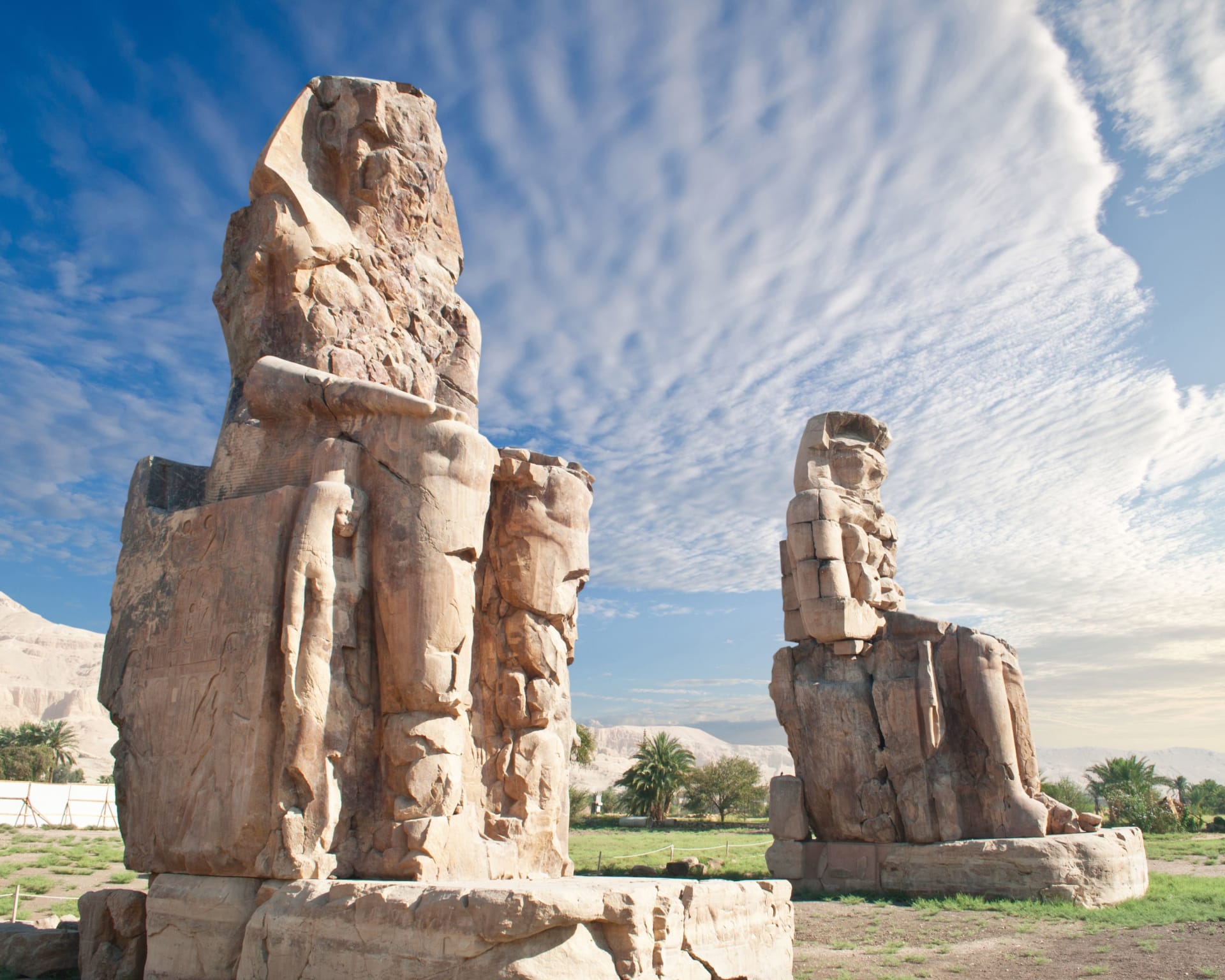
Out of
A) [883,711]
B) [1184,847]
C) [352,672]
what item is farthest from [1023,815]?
[1184,847]

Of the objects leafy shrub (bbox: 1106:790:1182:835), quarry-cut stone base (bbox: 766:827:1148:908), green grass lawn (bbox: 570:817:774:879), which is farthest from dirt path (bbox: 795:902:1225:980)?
leafy shrub (bbox: 1106:790:1182:835)

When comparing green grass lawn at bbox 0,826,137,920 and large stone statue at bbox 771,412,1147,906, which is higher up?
large stone statue at bbox 771,412,1147,906

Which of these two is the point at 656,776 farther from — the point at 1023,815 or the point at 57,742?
the point at 57,742

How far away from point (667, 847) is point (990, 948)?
8053 mm

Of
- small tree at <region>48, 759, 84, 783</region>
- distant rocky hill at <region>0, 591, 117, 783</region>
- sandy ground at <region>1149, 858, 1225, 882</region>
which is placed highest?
distant rocky hill at <region>0, 591, 117, 783</region>

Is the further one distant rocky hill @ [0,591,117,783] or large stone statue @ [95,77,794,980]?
distant rocky hill @ [0,591,117,783]

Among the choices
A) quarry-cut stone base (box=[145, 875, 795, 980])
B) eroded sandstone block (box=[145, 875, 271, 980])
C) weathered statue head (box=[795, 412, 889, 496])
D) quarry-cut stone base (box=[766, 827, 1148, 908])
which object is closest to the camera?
quarry-cut stone base (box=[145, 875, 795, 980])

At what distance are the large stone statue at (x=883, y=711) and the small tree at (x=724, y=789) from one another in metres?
18.7

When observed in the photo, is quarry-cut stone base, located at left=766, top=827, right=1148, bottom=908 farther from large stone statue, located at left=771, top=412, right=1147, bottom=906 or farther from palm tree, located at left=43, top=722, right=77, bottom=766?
palm tree, located at left=43, top=722, right=77, bottom=766

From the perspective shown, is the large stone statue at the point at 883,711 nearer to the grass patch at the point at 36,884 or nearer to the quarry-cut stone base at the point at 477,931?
the quarry-cut stone base at the point at 477,931

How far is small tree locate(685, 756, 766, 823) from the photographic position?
2952 centimetres

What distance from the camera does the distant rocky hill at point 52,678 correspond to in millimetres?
63906

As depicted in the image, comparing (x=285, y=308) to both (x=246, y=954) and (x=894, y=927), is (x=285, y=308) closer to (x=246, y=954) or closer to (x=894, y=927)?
(x=246, y=954)

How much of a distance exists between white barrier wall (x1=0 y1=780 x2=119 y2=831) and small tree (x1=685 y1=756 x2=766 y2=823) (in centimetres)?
1564
